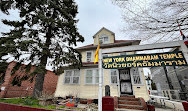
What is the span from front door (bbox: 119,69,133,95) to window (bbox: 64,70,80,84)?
517 centimetres

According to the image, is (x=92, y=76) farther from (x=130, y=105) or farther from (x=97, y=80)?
(x=130, y=105)

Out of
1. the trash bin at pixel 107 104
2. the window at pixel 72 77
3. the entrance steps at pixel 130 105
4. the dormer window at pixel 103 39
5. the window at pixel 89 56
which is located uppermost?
the dormer window at pixel 103 39

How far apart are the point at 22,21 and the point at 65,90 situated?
8.67 meters

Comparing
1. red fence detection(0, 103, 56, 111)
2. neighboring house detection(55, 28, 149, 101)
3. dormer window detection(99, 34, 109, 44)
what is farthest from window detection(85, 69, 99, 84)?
red fence detection(0, 103, 56, 111)

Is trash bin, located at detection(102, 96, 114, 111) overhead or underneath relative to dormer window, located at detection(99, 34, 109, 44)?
underneath

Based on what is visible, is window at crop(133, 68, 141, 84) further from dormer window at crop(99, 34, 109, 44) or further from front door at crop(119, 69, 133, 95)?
dormer window at crop(99, 34, 109, 44)

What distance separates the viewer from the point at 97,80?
9.15 metres

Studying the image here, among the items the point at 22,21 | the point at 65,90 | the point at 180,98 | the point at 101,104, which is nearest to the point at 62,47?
the point at 22,21

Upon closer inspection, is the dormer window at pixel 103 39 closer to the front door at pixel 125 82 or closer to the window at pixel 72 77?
the front door at pixel 125 82

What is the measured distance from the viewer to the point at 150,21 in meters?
3.89

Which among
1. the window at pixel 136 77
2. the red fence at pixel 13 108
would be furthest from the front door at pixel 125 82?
the red fence at pixel 13 108

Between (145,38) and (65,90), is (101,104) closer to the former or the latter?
(145,38)

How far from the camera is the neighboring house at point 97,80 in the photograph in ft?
25.2

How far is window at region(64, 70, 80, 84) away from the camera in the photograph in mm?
10008
